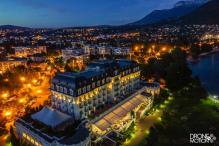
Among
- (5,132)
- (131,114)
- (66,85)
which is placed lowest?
(5,132)

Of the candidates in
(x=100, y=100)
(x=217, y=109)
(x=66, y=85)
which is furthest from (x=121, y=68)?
(x=217, y=109)

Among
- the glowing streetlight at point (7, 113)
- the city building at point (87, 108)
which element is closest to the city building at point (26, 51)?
the glowing streetlight at point (7, 113)

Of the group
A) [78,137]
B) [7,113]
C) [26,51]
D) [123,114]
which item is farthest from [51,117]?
[26,51]

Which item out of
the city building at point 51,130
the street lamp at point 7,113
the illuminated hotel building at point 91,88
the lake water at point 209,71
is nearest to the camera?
the city building at point 51,130

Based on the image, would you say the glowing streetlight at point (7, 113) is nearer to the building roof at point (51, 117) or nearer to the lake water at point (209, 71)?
the building roof at point (51, 117)

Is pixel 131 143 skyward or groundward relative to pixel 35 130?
groundward

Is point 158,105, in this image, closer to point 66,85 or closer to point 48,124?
point 66,85

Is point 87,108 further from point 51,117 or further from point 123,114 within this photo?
point 51,117
